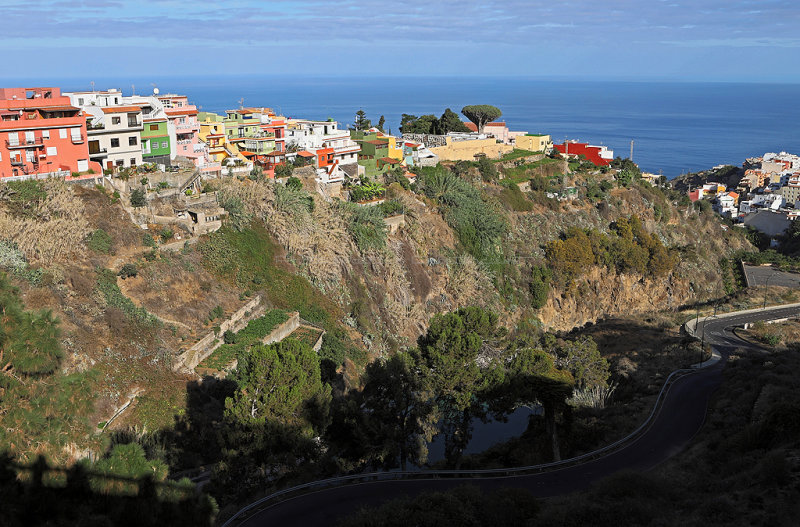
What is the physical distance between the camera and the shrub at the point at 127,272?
96.3 ft

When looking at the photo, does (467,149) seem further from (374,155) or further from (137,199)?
(137,199)

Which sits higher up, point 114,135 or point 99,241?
point 114,135

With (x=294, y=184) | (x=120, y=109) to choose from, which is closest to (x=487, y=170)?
(x=294, y=184)

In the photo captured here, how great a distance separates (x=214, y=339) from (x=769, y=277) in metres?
54.4

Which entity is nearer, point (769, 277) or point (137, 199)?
point (137, 199)

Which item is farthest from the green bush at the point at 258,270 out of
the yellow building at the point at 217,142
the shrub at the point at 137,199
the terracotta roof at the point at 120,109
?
the yellow building at the point at 217,142

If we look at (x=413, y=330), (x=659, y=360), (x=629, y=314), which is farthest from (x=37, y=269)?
(x=629, y=314)

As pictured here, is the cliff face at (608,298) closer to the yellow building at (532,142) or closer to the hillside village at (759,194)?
the yellow building at (532,142)

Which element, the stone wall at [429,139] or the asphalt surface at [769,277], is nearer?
the asphalt surface at [769,277]

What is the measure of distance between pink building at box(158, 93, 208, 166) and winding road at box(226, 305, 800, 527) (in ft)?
95.3

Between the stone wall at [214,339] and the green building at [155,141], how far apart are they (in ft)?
46.9

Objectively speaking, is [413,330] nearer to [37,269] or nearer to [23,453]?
[37,269]

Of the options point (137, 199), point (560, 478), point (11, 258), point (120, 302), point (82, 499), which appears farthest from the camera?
point (137, 199)

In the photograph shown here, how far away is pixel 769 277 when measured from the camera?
6156 centimetres
